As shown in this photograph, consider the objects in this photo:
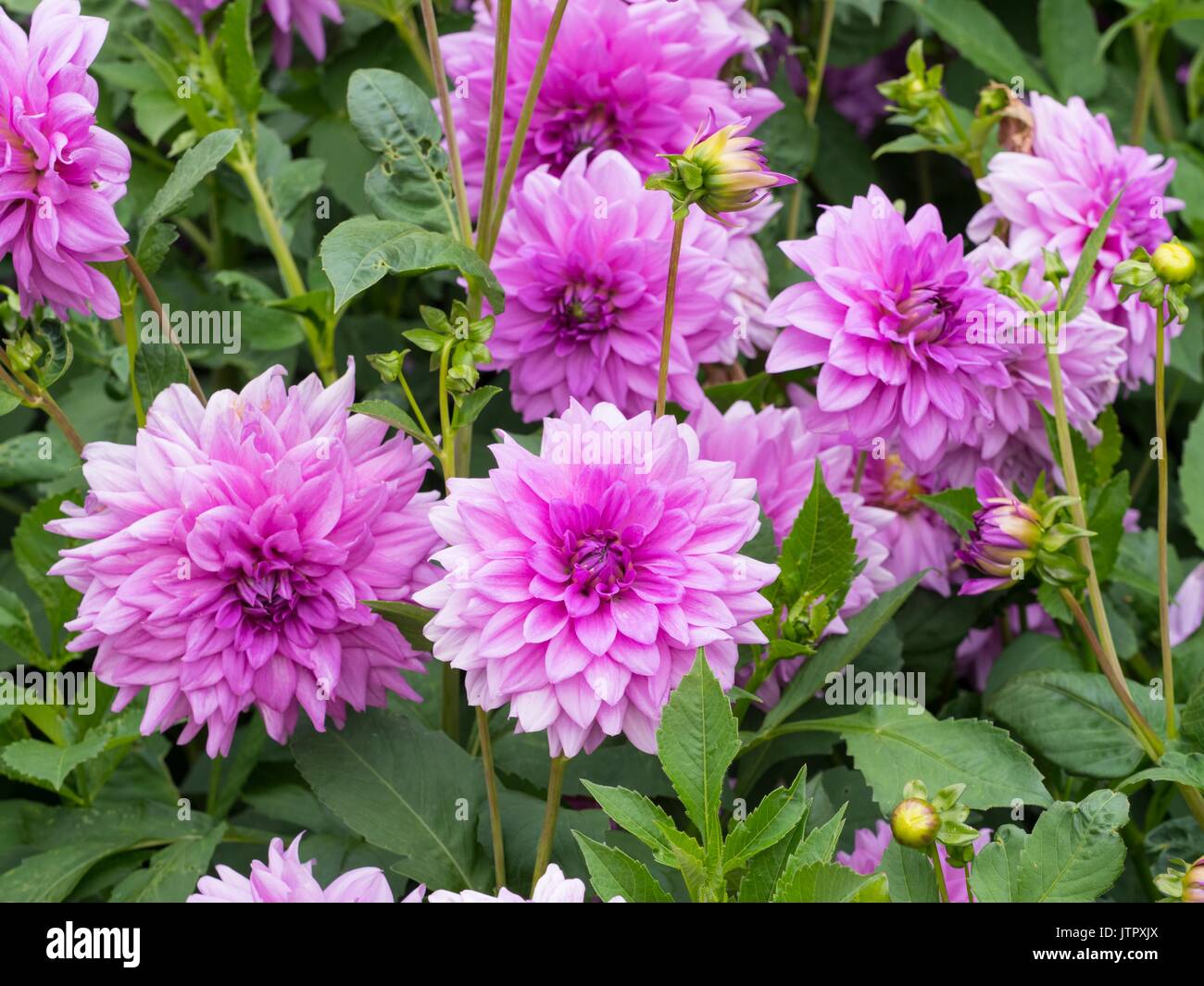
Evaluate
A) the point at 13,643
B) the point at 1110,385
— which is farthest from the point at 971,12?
the point at 13,643

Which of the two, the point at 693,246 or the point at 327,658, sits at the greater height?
the point at 693,246

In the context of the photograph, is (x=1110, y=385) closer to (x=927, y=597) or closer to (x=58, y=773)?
(x=927, y=597)

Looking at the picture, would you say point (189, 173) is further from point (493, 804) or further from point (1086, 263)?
point (1086, 263)

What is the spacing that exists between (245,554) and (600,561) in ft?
0.65

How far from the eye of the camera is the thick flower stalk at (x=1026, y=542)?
0.79 m

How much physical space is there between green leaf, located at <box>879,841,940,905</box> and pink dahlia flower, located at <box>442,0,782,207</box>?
50 centimetres

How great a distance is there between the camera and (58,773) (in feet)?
2.69

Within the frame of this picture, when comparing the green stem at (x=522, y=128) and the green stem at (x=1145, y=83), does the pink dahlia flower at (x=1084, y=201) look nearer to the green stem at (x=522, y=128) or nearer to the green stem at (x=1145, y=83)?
the green stem at (x=1145, y=83)

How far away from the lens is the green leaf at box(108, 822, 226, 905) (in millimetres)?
844

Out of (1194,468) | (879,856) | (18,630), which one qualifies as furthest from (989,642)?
(18,630)

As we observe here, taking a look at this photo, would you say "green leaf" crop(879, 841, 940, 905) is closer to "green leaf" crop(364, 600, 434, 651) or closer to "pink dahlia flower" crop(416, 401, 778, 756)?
"pink dahlia flower" crop(416, 401, 778, 756)

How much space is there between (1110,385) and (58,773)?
737 millimetres

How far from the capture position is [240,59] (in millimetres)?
1034
